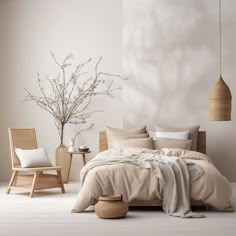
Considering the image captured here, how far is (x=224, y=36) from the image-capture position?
8789 mm

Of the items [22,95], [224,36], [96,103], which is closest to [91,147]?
[96,103]

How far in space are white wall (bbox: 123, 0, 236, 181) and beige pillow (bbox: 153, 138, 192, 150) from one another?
104 cm

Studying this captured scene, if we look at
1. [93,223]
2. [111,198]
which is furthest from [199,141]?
[93,223]

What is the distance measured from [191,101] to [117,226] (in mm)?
4005

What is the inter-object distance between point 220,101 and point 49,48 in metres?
3.26

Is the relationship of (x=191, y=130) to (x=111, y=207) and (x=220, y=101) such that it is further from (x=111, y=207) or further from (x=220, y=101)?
(x=111, y=207)

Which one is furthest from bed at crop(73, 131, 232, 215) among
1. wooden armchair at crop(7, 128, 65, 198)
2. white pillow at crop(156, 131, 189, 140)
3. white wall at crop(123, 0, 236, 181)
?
white wall at crop(123, 0, 236, 181)

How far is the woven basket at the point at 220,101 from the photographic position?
731 cm

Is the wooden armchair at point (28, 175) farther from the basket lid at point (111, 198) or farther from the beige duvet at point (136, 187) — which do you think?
the basket lid at point (111, 198)

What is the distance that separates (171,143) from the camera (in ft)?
25.6

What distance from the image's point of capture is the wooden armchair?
7336 mm

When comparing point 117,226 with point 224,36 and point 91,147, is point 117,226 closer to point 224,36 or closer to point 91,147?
point 91,147

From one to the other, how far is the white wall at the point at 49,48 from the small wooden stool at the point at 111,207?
3.40 m

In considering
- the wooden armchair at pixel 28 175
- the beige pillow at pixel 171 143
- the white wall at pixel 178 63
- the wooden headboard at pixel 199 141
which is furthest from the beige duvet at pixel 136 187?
the white wall at pixel 178 63
